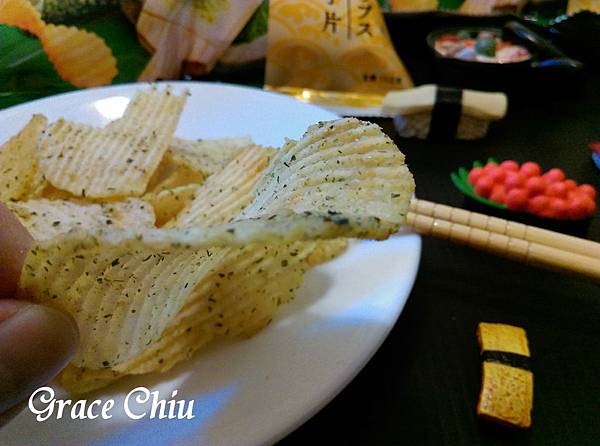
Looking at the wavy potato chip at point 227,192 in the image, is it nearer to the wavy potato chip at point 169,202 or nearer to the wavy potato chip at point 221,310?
the wavy potato chip at point 169,202

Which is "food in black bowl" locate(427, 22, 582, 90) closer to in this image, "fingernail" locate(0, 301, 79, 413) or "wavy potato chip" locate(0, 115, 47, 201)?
"wavy potato chip" locate(0, 115, 47, 201)

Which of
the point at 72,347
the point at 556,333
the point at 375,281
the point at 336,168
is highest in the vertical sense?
the point at 336,168

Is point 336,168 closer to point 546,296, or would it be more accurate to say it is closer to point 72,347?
point 72,347

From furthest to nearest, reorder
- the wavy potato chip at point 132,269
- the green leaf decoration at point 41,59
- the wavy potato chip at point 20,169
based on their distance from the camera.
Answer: the green leaf decoration at point 41,59
the wavy potato chip at point 20,169
the wavy potato chip at point 132,269

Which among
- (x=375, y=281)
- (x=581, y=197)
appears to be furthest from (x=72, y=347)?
(x=581, y=197)

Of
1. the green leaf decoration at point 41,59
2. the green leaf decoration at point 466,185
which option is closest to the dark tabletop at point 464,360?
the green leaf decoration at point 466,185

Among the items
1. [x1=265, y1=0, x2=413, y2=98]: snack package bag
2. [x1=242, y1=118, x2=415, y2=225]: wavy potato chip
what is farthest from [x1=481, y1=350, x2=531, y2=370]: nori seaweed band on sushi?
[x1=265, y1=0, x2=413, y2=98]: snack package bag

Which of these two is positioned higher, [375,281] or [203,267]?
[203,267]
